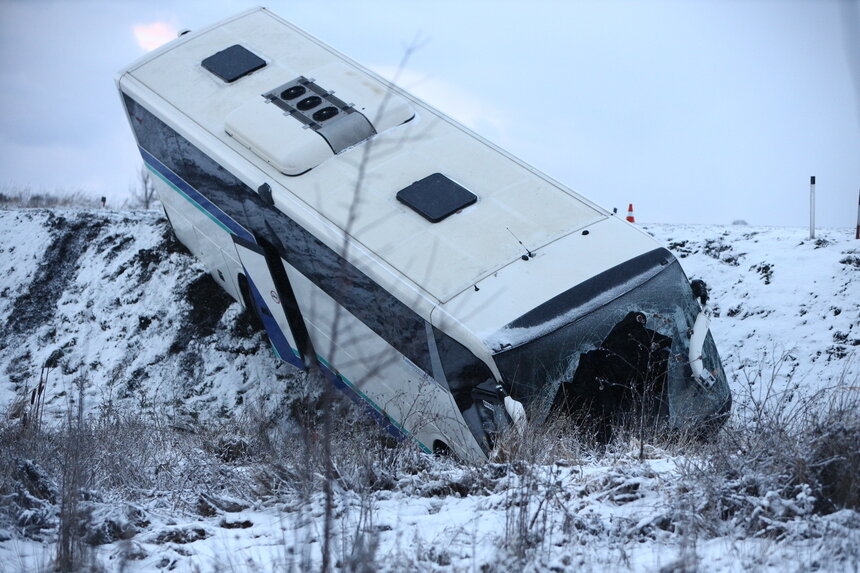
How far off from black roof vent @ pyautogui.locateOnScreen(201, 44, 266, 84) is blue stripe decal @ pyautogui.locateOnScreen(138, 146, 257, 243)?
4.19 feet

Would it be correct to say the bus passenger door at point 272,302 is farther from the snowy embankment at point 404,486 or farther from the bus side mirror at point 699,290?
the bus side mirror at point 699,290

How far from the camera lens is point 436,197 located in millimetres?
8148

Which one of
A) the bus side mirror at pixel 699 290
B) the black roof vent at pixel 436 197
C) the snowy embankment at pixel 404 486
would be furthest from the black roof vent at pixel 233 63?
the bus side mirror at pixel 699 290

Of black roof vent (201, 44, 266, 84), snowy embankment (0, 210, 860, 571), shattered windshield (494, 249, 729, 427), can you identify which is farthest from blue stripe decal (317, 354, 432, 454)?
black roof vent (201, 44, 266, 84)

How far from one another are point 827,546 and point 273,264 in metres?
6.10

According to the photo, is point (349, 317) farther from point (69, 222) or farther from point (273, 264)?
point (69, 222)

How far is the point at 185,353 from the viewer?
11.1 metres

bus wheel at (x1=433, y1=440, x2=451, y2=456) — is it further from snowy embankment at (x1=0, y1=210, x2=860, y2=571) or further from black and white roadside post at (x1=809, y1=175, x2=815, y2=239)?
black and white roadside post at (x1=809, y1=175, x2=815, y2=239)

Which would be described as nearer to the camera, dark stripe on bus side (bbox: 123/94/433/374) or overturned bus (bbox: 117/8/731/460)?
overturned bus (bbox: 117/8/731/460)

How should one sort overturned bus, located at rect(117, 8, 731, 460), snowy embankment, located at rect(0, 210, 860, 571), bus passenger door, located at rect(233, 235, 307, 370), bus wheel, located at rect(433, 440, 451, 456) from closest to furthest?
snowy embankment, located at rect(0, 210, 860, 571) < overturned bus, located at rect(117, 8, 731, 460) < bus wheel, located at rect(433, 440, 451, 456) < bus passenger door, located at rect(233, 235, 307, 370)

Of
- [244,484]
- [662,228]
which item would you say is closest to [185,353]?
[244,484]

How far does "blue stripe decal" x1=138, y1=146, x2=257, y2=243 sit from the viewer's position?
374 inches

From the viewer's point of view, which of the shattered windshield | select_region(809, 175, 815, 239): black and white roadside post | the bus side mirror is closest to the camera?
the shattered windshield

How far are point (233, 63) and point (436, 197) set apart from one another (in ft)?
11.8
